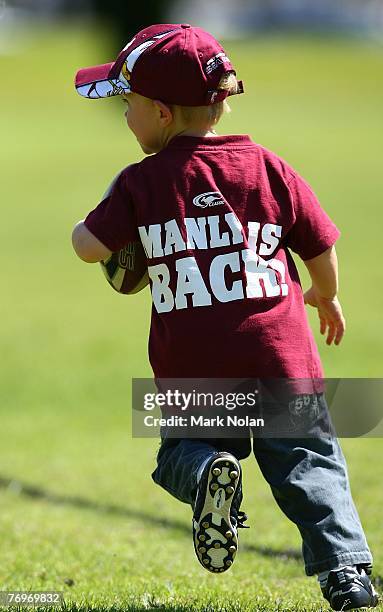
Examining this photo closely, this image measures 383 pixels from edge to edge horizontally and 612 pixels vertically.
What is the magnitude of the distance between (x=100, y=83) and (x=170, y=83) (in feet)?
1.00

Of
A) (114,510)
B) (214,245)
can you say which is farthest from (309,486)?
(114,510)

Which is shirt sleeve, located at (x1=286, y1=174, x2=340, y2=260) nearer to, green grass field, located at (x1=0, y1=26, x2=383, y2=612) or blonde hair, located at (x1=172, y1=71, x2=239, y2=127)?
blonde hair, located at (x1=172, y1=71, x2=239, y2=127)

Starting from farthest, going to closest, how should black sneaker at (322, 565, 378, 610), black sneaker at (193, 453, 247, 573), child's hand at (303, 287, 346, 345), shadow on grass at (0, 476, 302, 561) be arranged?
shadow on grass at (0, 476, 302, 561)
child's hand at (303, 287, 346, 345)
black sneaker at (322, 565, 378, 610)
black sneaker at (193, 453, 247, 573)

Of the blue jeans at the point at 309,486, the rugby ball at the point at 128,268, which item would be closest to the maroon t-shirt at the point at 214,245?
the rugby ball at the point at 128,268

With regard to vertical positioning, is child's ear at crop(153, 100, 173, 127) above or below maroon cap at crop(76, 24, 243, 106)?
below

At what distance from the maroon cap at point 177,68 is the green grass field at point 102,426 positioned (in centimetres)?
168

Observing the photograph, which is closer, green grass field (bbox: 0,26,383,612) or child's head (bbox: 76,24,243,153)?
child's head (bbox: 76,24,243,153)

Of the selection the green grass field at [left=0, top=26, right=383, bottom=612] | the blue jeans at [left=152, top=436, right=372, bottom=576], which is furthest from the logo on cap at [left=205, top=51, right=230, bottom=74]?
the green grass field at [left=0, top=26, right=383, bottom=612]

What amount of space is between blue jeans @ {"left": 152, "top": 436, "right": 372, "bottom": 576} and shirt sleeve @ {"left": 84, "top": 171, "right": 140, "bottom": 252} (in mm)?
676

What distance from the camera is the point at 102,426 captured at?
25.9 ft

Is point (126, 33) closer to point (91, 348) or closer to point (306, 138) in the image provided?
point (306, 138)

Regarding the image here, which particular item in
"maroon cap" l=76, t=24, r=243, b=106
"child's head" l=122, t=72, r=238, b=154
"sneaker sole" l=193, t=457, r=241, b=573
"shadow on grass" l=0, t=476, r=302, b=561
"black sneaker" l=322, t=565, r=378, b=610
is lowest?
"black sneaker" l=322, t=565, r=378, b=610

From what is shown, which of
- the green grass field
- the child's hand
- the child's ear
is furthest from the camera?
the green grass field

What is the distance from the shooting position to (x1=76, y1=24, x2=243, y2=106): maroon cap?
144 inches
